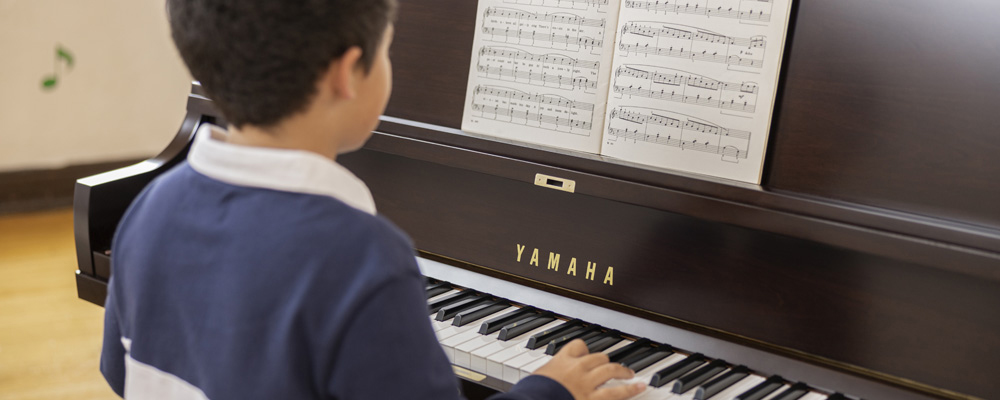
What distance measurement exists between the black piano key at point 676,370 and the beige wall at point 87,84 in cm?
450

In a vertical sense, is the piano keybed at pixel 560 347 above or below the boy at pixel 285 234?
below

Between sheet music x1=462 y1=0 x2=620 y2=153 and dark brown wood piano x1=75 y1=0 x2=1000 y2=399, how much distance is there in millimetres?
55

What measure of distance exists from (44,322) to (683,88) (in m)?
3.06

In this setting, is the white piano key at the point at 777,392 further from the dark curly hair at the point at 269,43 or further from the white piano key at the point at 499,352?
the dark curly hair at the point at 269,43

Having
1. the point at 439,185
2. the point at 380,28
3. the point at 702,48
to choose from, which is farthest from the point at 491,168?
the point at 380,28

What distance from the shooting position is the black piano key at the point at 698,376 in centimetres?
123

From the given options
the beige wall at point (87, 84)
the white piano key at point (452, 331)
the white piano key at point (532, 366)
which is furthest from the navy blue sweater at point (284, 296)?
the beige wall at point (87, 84)

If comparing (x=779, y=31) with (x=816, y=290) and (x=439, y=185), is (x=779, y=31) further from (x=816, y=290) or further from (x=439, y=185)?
Answer: (x=439, y=185)

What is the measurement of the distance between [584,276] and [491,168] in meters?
0.25

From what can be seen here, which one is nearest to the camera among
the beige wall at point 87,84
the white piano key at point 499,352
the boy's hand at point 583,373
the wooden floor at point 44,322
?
the boy's hand at point 583,373

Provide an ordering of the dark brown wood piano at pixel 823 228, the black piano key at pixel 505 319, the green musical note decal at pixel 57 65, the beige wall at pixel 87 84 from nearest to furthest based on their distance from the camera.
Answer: the dark brown wood piano at pixel 823 228 → the black piano key at pixel 505 319 → the beige wall at pixel 87 84 → the green musical note decal at pixel 57 65

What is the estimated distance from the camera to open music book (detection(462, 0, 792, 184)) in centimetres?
134

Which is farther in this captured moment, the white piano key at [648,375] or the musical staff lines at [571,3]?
the musical staff lines at [571,3]

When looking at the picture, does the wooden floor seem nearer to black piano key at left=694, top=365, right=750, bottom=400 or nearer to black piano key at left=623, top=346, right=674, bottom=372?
black piano key at left=623, top=346, right=674, bottom=372
